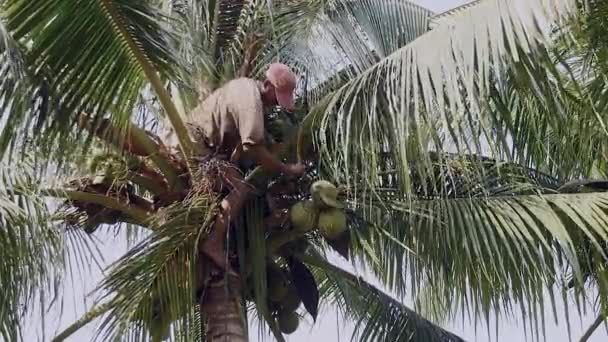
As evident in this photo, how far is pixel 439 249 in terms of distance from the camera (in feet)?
21.0

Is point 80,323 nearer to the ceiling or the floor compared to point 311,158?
nearer to the floor

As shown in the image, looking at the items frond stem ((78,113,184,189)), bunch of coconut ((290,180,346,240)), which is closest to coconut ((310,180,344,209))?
bunch of coconut ((290,180,346,240))

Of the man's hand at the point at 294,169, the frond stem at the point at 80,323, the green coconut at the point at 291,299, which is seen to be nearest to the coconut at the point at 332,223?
the man's hand at the point at 294,169

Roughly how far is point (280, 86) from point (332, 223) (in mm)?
791

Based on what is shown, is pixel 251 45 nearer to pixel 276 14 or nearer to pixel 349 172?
pixel 276 14

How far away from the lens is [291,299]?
6.84 m

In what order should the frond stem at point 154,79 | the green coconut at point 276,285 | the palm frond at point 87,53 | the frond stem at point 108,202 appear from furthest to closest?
the green coconut at point 276,285 < the frond stem at point 108,202 < the frond stem at point 154,79 < the palm frond at point 87,53

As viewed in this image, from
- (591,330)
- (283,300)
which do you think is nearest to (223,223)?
(283,300)

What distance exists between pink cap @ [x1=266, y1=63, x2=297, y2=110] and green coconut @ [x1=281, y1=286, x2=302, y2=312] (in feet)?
3.30

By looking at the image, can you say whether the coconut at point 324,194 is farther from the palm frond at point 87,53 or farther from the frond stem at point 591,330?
the frond stem at point 591,330

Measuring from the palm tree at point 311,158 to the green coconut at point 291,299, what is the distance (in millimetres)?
19

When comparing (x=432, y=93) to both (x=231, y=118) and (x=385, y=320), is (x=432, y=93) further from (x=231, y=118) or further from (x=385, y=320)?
(x=385, y=320)

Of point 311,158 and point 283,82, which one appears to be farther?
point 311,158

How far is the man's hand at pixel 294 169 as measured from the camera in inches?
252
